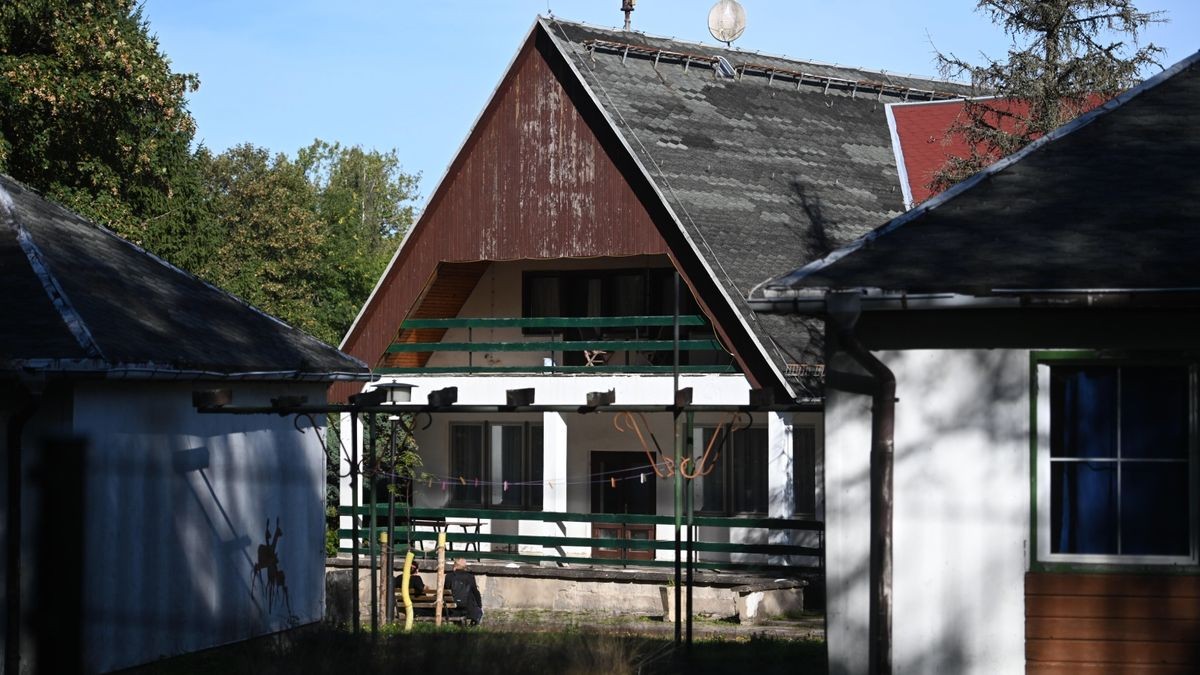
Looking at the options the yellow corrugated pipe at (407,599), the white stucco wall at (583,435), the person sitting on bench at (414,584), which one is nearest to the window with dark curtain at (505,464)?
the white stucco wall at (583,435)

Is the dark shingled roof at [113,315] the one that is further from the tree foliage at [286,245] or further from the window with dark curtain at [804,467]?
the tree foliage at [286,245]

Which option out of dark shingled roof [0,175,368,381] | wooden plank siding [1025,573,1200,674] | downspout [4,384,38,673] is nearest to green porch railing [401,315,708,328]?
dark shingled roof [0,175,368,381]

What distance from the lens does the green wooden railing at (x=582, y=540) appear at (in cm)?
2452

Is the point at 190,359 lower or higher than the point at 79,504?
higher

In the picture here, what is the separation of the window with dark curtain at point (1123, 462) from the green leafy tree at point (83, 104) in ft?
70.5

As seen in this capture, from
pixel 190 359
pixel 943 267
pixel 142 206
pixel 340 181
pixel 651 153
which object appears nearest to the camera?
pixel 943 267

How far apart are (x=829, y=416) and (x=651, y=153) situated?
16270mm

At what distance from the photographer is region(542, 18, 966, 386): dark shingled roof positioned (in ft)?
90.3

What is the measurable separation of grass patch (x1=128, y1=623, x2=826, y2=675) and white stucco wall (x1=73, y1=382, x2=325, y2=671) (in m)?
0.61

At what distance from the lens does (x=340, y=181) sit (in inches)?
3637

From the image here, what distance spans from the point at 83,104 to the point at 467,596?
37.4ft

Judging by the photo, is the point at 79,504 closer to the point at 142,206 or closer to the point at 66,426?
the point at 66,426

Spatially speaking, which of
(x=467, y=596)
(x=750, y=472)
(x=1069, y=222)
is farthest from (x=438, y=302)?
(x=1069, y=222)

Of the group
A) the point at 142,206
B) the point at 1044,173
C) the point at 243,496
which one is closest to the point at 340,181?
the point at 142,206
